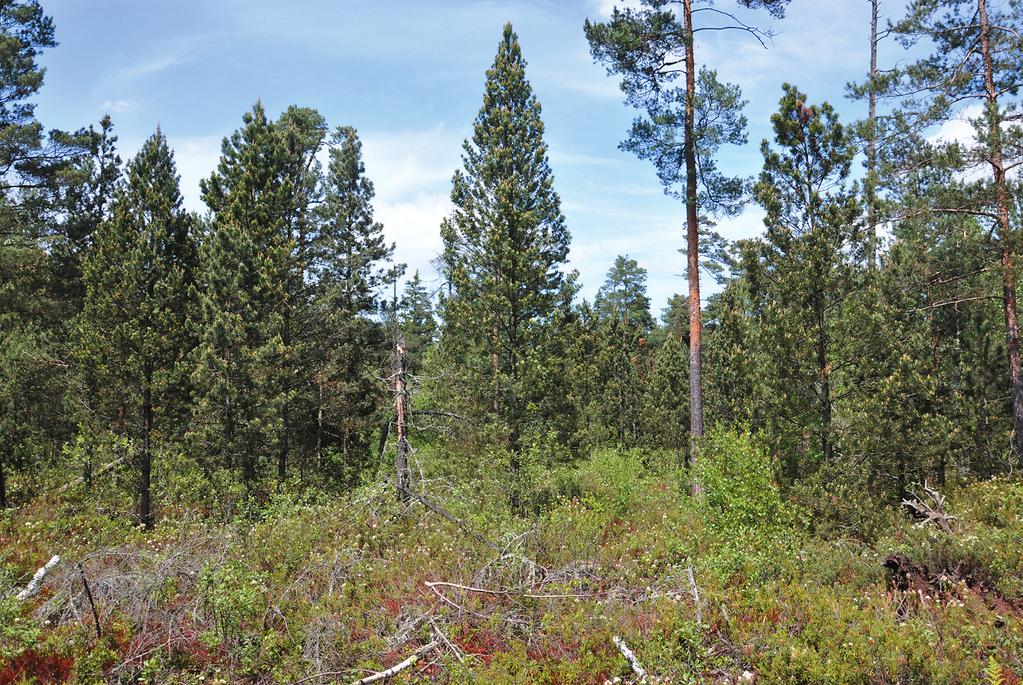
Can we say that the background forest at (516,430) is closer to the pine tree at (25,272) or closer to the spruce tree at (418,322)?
the pine tree at (25,272)

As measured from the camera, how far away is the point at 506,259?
642 inches

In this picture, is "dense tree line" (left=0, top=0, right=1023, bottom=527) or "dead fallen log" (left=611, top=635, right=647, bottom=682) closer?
"dead fallen log" (left=611, top=635, right=647, bottom=682)

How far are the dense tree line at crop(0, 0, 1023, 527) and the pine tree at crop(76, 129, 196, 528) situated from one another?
0.06 metres

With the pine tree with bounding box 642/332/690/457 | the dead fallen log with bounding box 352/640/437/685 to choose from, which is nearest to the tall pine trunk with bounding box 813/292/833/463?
the dead fallen log with bounding box 352/640/437/685

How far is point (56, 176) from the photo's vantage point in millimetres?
18188

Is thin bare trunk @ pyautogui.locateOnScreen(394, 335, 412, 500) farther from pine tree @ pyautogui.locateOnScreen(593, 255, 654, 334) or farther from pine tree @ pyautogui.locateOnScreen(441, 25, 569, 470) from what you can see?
pine tree @ pyautogui.locateOnScreen(593, 255, 654, 334)

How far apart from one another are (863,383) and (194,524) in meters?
12.4

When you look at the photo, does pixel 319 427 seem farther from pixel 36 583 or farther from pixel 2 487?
pixel 36 583

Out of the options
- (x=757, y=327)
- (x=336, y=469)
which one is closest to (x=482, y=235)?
(x=757, y=327)

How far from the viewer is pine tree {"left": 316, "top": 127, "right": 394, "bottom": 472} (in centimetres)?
2098

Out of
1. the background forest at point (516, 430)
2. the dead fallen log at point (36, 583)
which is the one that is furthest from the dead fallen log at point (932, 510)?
the dead fallen log at point (36, 583)

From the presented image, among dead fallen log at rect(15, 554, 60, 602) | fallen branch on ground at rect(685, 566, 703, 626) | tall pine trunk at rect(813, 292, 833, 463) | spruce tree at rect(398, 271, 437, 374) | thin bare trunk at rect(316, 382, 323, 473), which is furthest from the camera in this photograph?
spruce tree at rect(398, 271, 437, 374)

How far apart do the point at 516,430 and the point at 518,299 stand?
10.9ft

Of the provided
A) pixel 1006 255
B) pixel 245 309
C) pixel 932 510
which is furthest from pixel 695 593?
pixel 245 309
